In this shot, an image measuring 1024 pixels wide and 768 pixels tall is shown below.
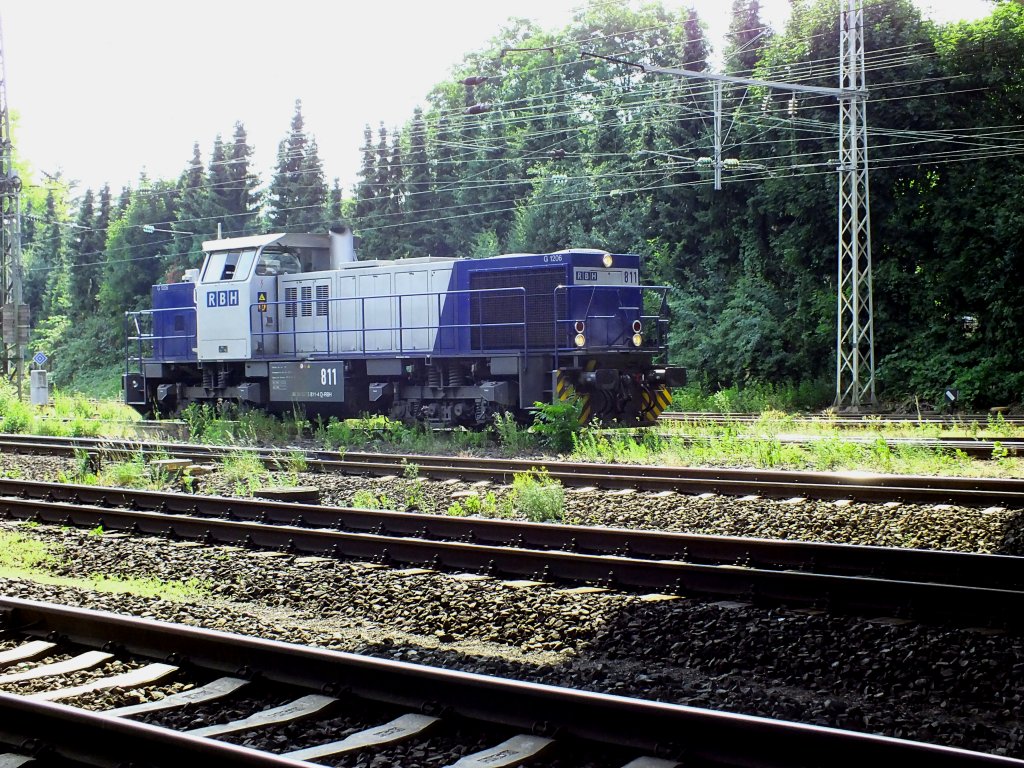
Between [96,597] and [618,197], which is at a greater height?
[618,197]

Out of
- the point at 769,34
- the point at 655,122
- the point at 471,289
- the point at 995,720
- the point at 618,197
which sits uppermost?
the point at 769,34

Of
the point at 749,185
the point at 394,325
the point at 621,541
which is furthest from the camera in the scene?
the point at 749,185

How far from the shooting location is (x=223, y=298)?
60.6ft

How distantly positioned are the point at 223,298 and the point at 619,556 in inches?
500

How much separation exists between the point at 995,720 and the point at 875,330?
21.5 meters

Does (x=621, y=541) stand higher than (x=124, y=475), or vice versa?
(x=124, y=475)

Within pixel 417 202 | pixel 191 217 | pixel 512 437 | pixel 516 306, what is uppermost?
pixel 191 217

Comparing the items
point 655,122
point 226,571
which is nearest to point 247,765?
point 226,571

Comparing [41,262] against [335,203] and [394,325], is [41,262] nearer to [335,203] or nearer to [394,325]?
[335,203]

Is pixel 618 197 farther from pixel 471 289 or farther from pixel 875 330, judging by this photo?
pixel 471 289

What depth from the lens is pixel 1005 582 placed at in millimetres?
6238

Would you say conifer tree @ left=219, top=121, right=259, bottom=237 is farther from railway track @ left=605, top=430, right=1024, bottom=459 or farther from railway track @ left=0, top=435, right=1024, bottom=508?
railway track @ left=605, top=430, right=1024, bottom=459

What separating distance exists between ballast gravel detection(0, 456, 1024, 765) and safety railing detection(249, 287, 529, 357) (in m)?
7.69

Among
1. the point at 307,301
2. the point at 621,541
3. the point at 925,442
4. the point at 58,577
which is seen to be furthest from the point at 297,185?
the point at 621,541
